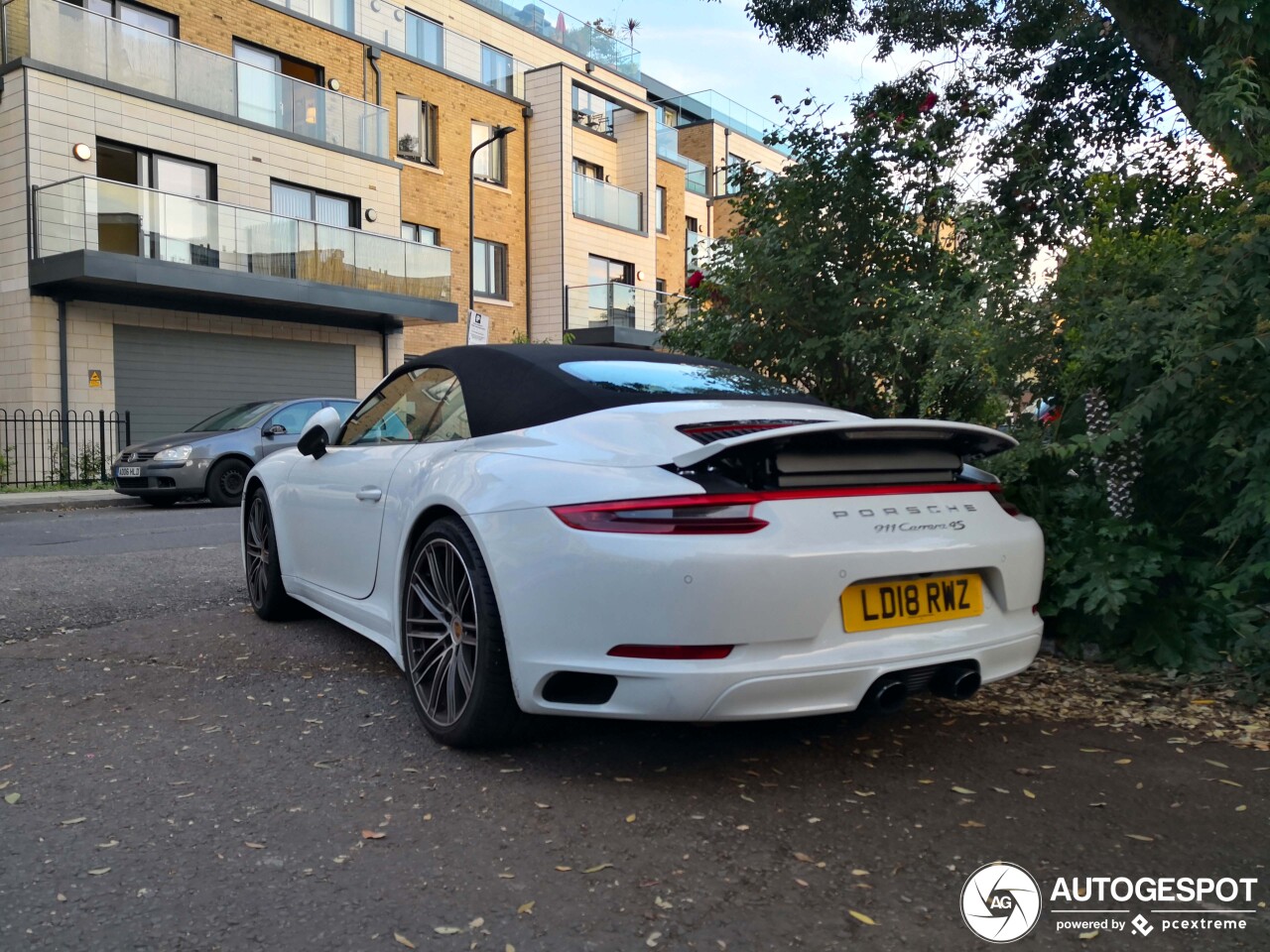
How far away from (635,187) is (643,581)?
31223 mm

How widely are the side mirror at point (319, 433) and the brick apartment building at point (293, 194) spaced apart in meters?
14.1

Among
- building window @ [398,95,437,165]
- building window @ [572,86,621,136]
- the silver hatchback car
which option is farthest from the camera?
building window @ [572,86,621,136]

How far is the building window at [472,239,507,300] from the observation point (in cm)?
2806

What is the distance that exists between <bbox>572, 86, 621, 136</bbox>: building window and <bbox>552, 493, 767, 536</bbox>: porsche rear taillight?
98.2 ft

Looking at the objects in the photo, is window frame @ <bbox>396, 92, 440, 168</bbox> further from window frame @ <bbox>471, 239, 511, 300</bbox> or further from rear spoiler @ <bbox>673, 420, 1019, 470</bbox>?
rear spoiler @ <bbox>673, 420, 1019, 470</bbox>

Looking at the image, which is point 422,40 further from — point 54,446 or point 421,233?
point 54,446

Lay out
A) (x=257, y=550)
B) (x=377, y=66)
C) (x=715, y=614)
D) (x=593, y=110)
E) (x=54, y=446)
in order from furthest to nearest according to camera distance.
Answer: (x=593, y=110) → (x=377, y=66) → (x=54, y=446) → (x=257, y=550) → (x=715, y=614)

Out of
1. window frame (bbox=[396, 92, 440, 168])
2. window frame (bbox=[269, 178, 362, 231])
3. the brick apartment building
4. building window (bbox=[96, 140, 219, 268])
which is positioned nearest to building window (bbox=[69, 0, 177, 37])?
the brick apartment building

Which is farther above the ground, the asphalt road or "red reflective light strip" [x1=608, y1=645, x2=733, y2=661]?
"red reflective light strip" [x1=608, y1=645, x2=733, y2=661]

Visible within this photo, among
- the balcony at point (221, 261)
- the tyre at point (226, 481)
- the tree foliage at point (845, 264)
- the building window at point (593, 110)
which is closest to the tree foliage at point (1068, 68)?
the tree foliage at point (845, 264)

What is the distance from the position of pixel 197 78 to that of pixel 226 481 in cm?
976

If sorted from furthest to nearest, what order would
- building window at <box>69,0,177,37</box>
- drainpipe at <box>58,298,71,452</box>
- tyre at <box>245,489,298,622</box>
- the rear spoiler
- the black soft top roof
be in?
building window at <box>69,0,177,37</box>, drainpipe at <box>58,298,71,452</box>, tyre at <box>245,489,298,622</box>, the black soft top roof, the rear spoiler

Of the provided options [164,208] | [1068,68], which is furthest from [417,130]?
[1068,68]

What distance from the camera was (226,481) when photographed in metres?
13.8
